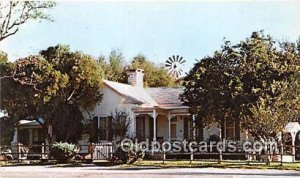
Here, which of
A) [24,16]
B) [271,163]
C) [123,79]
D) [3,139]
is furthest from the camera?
[123,79]

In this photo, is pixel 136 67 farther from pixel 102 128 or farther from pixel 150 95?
pixel 102 128

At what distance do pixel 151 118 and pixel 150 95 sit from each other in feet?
8.90

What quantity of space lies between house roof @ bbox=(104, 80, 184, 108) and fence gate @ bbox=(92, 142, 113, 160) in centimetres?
521

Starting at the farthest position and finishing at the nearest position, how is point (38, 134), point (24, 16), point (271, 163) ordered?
1. point (38, 134)
2. point (271, 163)
3. point (24, 16)

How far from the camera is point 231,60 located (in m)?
29.0

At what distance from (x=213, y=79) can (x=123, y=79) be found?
936 inches

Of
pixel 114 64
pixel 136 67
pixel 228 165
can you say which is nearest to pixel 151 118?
pixel 228 165

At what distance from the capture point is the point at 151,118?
34.7 meters

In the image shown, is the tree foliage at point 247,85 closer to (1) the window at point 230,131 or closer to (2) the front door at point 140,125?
(1) the window at point 230,131

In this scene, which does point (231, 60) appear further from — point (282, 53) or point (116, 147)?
point (116, 147)

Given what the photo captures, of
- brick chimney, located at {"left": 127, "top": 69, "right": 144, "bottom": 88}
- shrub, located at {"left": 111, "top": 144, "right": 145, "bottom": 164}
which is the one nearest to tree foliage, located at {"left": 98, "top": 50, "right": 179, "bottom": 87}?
brick chimney, located at {"left": 127, "top": 69, "right": 144, "bottom": 88}

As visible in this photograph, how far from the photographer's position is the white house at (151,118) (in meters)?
32.7

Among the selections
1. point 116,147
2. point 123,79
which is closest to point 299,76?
point 116,147

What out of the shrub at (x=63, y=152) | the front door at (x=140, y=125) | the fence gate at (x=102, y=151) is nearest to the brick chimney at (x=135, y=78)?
the front door at (x=140, y=125)
